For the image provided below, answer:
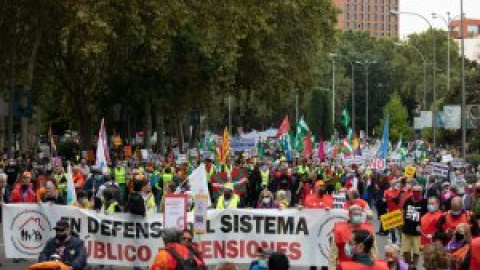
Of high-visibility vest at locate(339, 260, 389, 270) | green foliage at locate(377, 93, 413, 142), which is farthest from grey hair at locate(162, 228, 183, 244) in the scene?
green foliage at locate(377, 93, 413, 142)

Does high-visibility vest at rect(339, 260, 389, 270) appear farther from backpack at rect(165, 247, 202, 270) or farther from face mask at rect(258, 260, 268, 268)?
backpack at rect(165, 247, 202, 270)

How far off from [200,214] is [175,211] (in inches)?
36.4

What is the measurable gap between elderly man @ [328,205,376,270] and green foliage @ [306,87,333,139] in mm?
103926

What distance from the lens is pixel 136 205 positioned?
1630cm

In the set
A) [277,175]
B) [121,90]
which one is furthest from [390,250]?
[121,90]

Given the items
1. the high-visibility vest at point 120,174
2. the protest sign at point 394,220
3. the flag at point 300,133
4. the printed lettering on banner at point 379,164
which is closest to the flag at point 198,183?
the protest sign at point 394,220

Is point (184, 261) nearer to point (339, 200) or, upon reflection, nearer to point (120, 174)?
point (339, 200)

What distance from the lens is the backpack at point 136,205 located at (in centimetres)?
1628

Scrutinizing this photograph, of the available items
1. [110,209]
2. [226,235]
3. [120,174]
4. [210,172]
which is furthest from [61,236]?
[210,172]

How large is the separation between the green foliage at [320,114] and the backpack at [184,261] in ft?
347

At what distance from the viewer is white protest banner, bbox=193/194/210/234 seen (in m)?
15.7

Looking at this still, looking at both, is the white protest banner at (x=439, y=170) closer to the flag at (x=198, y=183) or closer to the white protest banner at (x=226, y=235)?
the white protest banner at (x=226, y=235)

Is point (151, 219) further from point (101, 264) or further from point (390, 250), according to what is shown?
point (390, 250)

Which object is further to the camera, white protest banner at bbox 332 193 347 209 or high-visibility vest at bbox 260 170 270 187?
high-visibility vest at bbox 260 170 270 187
